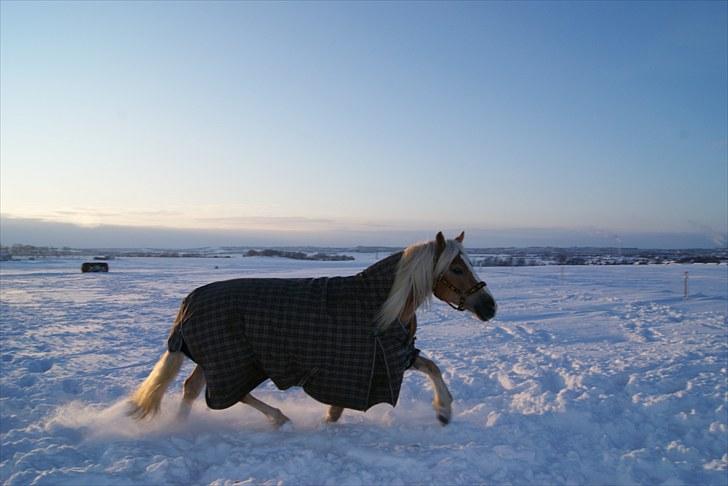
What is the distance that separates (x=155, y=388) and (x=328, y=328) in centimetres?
172

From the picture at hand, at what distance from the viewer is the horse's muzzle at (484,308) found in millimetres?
3877

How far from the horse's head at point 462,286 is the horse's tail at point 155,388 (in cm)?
242

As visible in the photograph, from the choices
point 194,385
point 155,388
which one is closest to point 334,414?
point 194,385

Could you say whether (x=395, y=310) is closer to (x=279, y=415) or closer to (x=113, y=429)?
(x=279, y=415)

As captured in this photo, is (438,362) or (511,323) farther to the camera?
Answer: (511,323)

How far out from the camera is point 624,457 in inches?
135

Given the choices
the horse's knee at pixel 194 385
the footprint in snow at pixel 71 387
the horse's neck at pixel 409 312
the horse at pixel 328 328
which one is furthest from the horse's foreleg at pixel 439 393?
the footprint in snow at pixel 71 387

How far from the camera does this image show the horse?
379 cm

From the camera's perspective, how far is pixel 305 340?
3811mm

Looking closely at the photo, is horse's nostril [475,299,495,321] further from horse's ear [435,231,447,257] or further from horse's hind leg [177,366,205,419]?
horse's hind leg [177,366,205,419]

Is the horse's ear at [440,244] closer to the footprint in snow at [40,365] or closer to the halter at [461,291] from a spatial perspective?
the halter at [461,291]

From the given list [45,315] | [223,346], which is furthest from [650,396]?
[45,315]

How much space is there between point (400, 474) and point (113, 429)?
2.52 meters

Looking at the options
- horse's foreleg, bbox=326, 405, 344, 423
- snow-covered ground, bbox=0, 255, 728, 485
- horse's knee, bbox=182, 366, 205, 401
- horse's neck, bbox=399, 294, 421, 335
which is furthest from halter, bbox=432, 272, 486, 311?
horse's knee, bbox=182, 366, 205, 401
